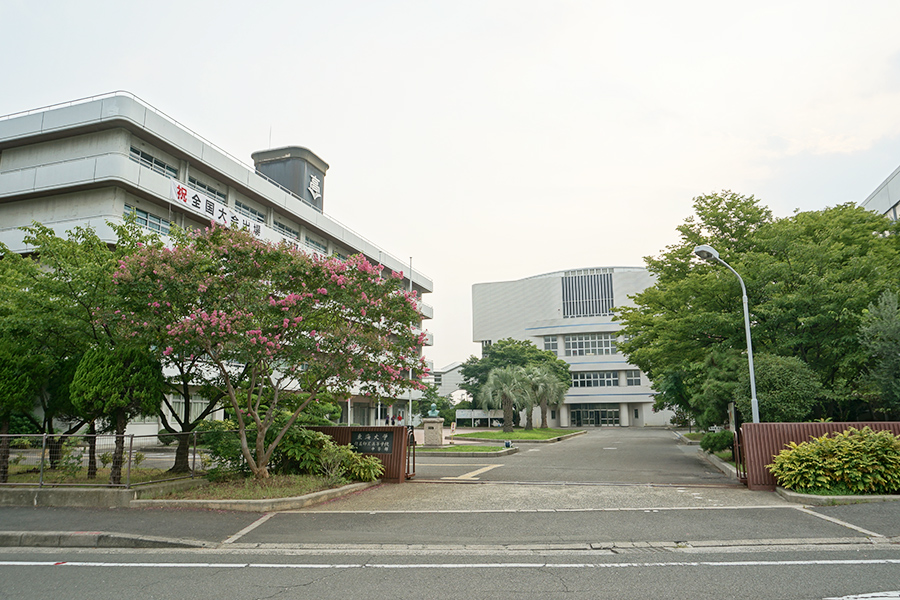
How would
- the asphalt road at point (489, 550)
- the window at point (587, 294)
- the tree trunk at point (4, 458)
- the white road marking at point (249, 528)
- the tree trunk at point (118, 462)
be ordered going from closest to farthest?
the asphalt road at point (489, 550), the white road marking at point (249, 528), the tree trunk at point (118, 462), the tree trunk at point (4, 458), the window at point (587, 294)

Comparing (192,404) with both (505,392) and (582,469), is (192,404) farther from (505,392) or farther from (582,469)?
(582,469)

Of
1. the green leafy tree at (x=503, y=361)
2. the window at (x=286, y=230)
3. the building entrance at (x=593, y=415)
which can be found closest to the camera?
the window at (x=286, y=230)

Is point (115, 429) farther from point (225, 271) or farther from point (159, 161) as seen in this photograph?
point (159, 161)

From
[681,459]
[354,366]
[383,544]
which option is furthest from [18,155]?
[681,459]

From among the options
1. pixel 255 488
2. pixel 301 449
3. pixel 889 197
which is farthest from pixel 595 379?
pixel 255 488

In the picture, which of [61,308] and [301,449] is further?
[301,449]

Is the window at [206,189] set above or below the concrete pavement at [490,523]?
above

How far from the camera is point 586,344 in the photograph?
81625 mm

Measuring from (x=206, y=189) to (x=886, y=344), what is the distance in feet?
105

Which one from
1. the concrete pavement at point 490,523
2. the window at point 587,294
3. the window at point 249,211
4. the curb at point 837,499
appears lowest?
the concrete pavement at point 490,523

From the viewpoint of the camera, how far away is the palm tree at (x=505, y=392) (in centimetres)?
4503

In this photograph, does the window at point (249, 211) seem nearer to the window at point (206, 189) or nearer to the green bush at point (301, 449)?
the window at point (206, 189)

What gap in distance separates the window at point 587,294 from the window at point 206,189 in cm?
5799

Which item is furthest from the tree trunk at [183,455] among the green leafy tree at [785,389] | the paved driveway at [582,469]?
the green leafy tree at [785,389]
